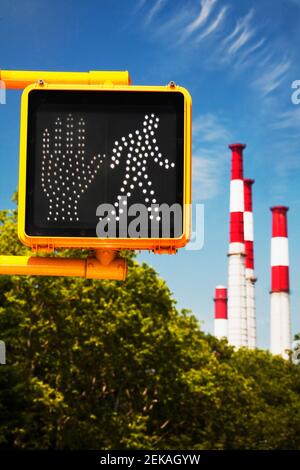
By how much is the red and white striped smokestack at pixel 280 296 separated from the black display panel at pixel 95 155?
113m

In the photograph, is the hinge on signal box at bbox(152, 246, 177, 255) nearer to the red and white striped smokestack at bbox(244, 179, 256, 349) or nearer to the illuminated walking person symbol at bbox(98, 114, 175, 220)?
the illuminated walking person symbol at bbox(98, 114, 175, 220)

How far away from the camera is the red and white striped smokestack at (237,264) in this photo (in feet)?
358

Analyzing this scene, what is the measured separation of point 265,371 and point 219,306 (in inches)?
1915

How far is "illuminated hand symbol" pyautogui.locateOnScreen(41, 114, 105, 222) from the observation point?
11.5 ft

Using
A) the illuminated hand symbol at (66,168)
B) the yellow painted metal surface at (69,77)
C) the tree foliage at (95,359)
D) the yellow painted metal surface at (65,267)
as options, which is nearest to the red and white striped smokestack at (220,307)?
the tree foliage at (95,359)

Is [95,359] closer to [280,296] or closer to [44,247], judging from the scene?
[44,247]

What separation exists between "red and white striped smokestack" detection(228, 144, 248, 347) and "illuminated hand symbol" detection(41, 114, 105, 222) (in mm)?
105331

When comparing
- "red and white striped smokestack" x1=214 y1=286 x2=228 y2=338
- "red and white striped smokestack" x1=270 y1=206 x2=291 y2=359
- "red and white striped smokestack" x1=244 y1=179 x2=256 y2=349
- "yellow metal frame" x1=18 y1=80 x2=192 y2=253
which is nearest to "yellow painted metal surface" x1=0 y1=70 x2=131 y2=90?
"yellow metal frame" x1=18 y1=80 x2=192 y2=253

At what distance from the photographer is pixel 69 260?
394 centimetres

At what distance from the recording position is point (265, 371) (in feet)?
304

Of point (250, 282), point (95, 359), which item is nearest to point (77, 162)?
point (95, 359)

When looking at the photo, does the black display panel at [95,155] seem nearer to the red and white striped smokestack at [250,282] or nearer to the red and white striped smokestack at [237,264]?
the red and white striped smokestack at [237,264]

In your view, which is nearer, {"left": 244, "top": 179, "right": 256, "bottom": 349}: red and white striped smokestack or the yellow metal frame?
the yellow metal frame
